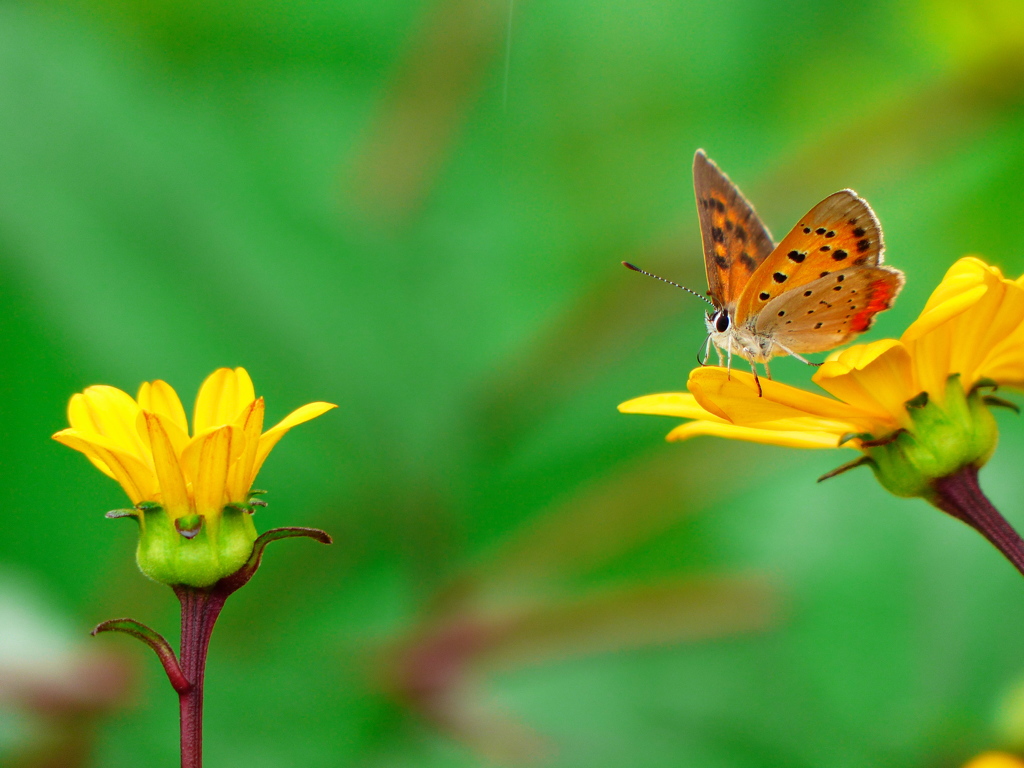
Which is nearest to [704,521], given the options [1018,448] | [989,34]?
[1018,448]

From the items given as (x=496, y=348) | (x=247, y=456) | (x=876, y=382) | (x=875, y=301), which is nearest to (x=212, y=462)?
(x=247, y=456)

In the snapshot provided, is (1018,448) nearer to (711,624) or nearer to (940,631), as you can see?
(940,631)

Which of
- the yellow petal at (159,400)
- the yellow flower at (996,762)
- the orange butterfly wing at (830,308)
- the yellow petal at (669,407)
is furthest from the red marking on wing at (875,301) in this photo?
the yellow petal at (159,400)

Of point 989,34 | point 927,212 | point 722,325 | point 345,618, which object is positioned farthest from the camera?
point 927,212

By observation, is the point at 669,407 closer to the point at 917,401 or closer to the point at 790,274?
the point at 917,401

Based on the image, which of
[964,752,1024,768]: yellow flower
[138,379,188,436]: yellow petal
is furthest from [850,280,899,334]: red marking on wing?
[138,379,188,436]: yellow petal

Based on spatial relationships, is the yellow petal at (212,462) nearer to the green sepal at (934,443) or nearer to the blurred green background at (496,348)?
the green sepal at (934,443)

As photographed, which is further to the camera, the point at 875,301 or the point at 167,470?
the point at 875,301
